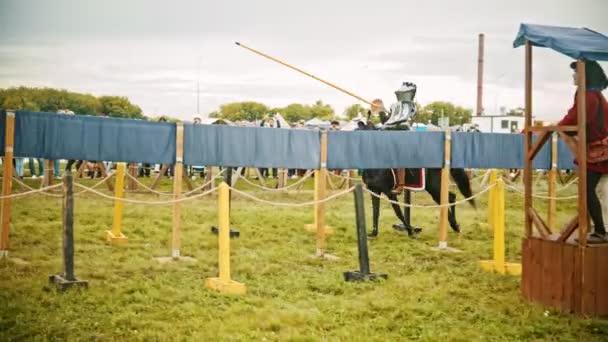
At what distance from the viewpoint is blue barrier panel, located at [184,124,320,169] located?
887 cm

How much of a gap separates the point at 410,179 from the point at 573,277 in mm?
5035

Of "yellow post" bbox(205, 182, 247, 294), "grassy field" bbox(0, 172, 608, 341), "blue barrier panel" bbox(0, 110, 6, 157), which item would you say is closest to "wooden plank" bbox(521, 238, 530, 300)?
"grassy field" bbox(0, 172, 608, 341)

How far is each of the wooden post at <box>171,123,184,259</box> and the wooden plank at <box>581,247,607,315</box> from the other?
15.4ft

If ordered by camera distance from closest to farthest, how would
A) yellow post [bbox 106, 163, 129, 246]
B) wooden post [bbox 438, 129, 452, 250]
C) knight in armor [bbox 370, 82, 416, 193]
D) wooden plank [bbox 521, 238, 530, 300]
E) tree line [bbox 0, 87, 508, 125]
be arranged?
1. wooden plank [bbox 521, 238, 530, 300]
2. yellow post [bbox 106, 163, 129, 246]
3. wooden post [bbox 438, 129, 452, 250]
4. knight in armor [bbox 370, 82, 416, 193]
5. tree line [bbox 0, 87, 508, 125]

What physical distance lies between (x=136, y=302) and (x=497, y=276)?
14.2 ft

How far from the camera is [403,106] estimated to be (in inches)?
456

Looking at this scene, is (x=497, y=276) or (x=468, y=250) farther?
(x=468, y=250)

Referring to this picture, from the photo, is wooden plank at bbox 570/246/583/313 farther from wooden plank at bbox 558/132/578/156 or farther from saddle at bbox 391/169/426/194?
saddle at bbox 391/169/426/194

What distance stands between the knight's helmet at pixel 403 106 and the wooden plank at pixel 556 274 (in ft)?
16.9

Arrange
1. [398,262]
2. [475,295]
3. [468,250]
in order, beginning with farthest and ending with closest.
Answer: [468,250] → [398,262] → [475,295]

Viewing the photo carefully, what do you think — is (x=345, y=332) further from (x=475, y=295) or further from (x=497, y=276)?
(x=497, y=276)

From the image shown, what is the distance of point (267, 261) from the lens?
8.70 meters

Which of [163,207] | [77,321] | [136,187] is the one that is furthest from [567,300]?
[136,187]

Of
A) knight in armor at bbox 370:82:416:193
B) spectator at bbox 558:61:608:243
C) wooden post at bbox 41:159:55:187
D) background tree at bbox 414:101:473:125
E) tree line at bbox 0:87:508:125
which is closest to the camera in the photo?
spectator at bbox 558:61:608:243
